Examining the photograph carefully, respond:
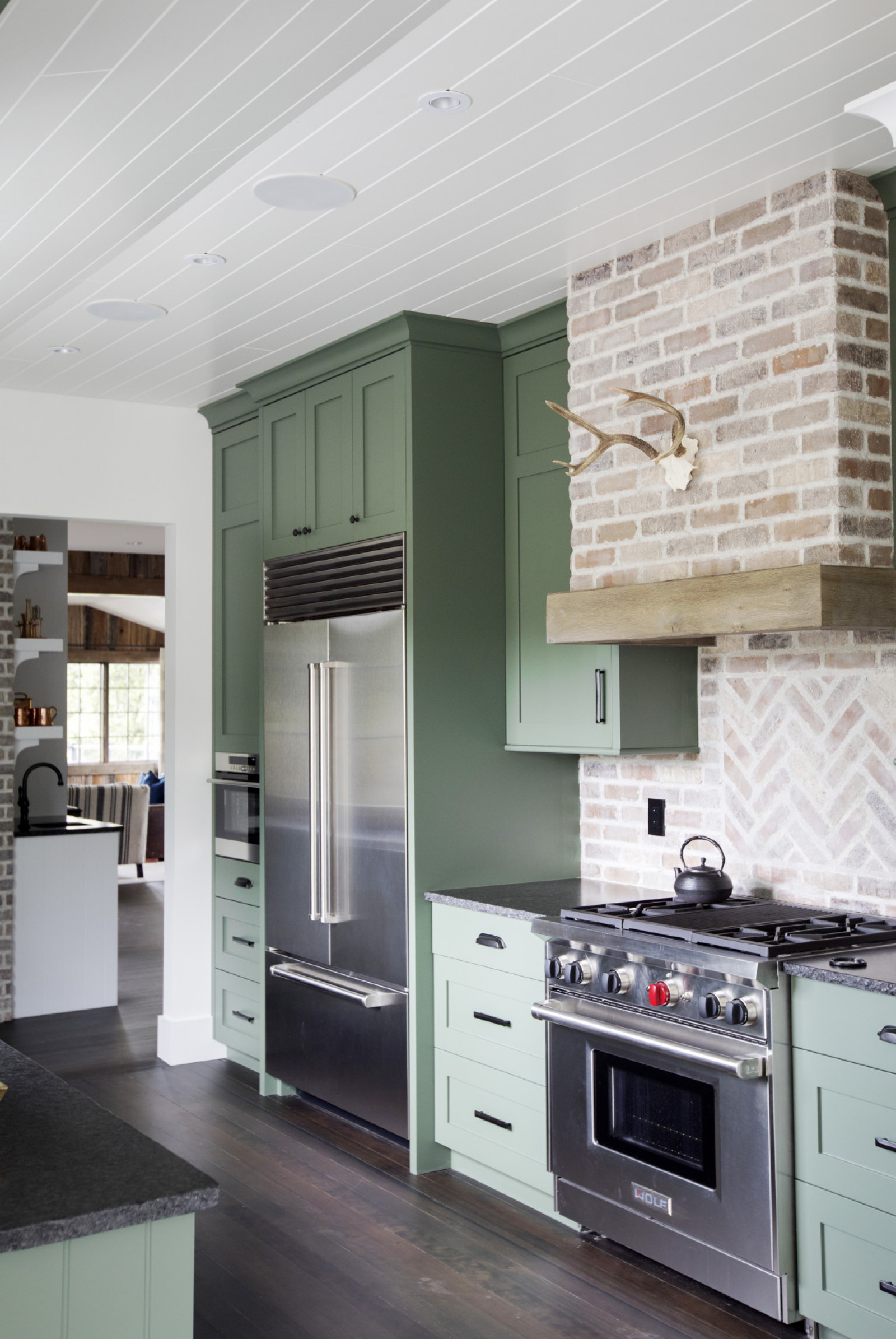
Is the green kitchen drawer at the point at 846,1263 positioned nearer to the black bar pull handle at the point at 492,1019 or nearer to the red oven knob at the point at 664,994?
the red oven knob at the point at 664,994

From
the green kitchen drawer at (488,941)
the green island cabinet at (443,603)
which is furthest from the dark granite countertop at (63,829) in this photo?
the green kitchen drawer at (488,941)

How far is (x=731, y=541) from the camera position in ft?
10.4

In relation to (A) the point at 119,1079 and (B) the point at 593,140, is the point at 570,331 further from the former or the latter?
(A) the point at 119,1079

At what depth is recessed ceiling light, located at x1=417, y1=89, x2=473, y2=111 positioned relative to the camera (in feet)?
8.38

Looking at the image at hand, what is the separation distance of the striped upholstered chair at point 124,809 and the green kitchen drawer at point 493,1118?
8.49 metres

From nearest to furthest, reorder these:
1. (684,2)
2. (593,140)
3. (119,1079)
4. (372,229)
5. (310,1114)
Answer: (684,2), (593,140), (372,229), (310,1114), (119,1079)

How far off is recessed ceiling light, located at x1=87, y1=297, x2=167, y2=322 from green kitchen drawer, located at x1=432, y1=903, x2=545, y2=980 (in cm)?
208

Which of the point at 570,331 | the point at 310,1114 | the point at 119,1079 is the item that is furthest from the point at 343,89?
the point at 119,1079

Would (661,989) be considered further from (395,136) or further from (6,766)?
(6,766)

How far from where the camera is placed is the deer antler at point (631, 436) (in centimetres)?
326

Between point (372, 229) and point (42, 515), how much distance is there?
2.32 metres

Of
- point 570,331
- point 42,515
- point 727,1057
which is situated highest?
point 570,331

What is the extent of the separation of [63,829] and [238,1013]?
68.4 inches

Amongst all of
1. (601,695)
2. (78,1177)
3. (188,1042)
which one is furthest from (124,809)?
(78,1177)
